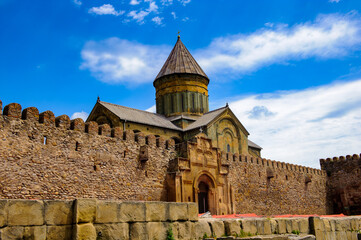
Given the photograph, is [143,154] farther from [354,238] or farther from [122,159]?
[354,238]

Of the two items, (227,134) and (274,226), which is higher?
(227,134)

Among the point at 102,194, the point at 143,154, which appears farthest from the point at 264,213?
the point at 102,194

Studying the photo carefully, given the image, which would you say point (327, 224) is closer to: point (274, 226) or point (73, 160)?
point (274, 226)

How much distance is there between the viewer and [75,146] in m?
13.1

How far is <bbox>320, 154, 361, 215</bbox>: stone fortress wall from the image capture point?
1081 inches

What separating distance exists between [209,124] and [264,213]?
6.44 m

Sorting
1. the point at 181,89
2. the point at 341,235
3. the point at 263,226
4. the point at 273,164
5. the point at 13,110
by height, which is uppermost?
the point at 181,89

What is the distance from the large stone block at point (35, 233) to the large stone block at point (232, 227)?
12.6ft

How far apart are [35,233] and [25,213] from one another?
0.29m

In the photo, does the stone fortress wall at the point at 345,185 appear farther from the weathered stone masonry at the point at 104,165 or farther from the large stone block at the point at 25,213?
the large stone block at the point at 25,213

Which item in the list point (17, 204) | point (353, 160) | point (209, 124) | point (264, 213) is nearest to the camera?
point (17, 204)

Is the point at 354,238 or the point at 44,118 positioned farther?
the point at 44,118

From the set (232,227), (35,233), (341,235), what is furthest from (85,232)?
(341,235)

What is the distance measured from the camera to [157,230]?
242 inches
